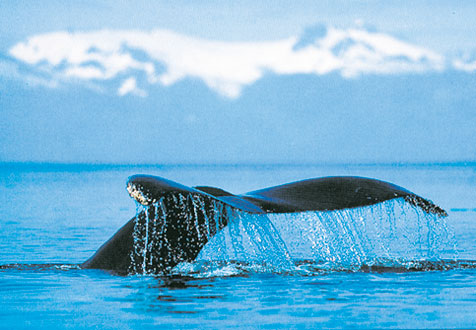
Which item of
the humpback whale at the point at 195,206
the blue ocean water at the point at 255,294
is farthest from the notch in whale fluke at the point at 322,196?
the blue ocean water at the point at 255,294

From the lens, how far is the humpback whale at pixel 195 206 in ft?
20.9

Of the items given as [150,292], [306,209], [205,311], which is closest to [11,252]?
[150,292]

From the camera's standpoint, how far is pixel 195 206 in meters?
7.80

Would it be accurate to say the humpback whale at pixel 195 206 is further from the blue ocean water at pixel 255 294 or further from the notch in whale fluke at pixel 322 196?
the blue ocean water at pixel 255 294

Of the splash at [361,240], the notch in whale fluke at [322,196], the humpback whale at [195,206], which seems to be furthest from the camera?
the splash at [361,240]

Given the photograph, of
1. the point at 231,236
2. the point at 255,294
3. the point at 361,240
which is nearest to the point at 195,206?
the point at 231,236

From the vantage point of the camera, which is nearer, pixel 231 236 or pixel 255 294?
pixel 231 236

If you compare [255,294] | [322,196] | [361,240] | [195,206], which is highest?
[322,196]

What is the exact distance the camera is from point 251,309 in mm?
7715

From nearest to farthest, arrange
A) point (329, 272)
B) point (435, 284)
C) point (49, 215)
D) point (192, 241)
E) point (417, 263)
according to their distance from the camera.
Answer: point (192, 241) → point (435, 284) → point (329, 272) → point (417, 263) → point (49, 215)

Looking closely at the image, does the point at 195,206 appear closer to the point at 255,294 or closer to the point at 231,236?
the point at 231,236

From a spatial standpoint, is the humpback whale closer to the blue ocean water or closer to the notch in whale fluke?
the notch in whale fluke

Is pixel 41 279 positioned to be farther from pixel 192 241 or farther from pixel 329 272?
pixel 329 272

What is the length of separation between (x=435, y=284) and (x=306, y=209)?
106 inches
